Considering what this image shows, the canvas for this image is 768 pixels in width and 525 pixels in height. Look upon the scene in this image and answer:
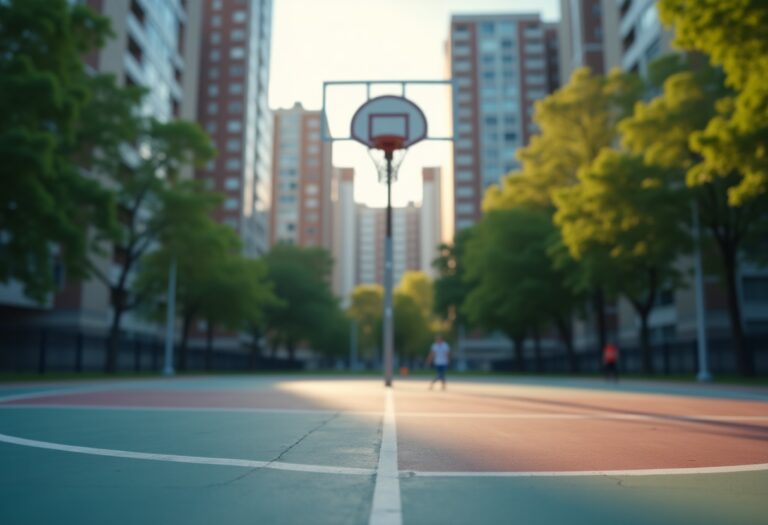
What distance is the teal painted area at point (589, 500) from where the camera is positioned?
3.25 m

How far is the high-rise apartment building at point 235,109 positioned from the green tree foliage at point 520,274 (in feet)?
140

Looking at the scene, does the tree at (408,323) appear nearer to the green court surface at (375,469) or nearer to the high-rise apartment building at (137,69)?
the high-rise apartment building at (137,69)

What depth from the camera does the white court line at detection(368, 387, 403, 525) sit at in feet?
10.3

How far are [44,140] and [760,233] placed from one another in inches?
958

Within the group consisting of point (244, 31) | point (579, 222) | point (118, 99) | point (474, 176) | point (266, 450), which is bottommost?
point (266, 450)

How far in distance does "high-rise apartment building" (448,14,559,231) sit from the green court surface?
96.2 metres

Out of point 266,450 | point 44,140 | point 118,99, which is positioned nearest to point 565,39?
point 118,99

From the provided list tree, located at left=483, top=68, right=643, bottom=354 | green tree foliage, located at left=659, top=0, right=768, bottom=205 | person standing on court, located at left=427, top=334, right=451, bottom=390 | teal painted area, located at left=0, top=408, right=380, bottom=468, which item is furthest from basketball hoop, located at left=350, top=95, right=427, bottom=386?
tree, located at left=483, top=68, right=643, bottom=354

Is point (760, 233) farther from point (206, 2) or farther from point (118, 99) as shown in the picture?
point (206, 2)

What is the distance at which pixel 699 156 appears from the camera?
26453 millimetres

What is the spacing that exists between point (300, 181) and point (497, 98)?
39.8 metres

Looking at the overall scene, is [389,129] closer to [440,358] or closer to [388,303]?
[388,303]

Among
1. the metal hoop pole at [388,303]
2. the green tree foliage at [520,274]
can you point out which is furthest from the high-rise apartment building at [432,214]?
the metal hoop pole at [388,303]

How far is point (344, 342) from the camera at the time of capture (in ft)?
294
